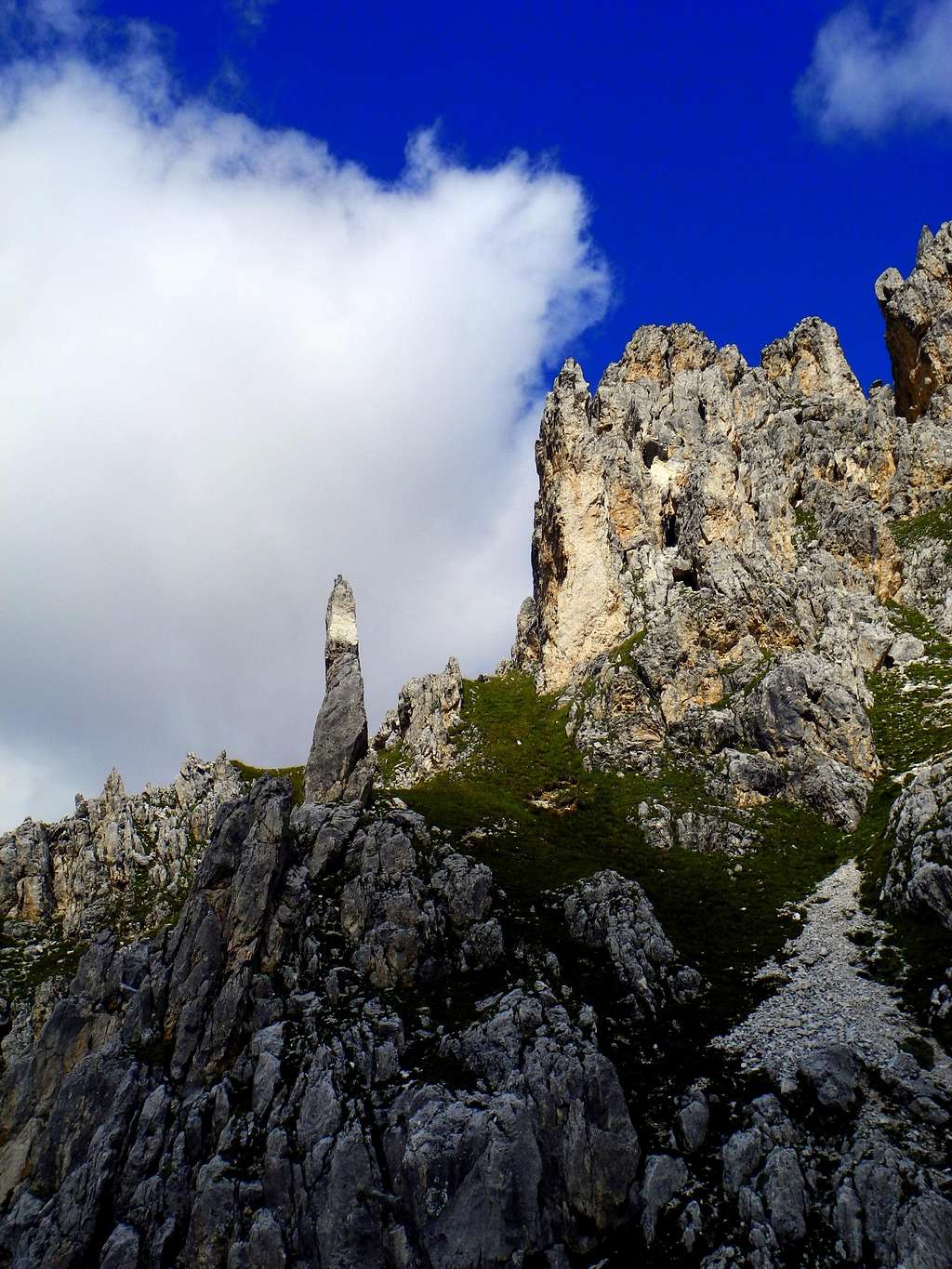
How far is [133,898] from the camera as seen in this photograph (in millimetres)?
87188

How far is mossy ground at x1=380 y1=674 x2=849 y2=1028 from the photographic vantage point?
157 ft

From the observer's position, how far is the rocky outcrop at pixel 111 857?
8631 cm

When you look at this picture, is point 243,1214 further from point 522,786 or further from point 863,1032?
point 522,786

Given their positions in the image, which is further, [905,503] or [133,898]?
[905,503]

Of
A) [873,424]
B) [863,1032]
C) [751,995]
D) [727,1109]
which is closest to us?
[727,1109]

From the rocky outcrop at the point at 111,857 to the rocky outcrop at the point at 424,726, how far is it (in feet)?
68.4

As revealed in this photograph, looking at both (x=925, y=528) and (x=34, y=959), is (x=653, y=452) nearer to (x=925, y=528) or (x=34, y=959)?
(x=925, y=528)

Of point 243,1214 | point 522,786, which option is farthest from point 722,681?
point 243,1214

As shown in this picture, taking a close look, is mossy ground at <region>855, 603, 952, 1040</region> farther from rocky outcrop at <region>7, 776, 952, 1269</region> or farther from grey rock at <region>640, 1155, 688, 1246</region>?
grey rock at <region>640, 1155, 688, 1246</region>

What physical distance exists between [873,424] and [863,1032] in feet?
310

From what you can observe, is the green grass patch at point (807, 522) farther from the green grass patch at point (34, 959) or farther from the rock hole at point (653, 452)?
the green grass patch at point (34, 959)

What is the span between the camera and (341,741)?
66.1 metres

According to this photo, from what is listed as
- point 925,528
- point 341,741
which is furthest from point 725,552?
point 341,741

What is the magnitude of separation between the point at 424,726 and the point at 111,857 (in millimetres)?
41086
